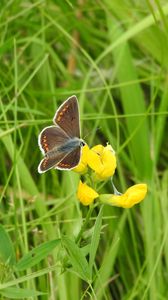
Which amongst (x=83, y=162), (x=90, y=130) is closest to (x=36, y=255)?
(x=83, y=162)

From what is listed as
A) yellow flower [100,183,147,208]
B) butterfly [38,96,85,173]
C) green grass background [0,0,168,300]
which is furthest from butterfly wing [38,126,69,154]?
green grass background [0,0,168,300]

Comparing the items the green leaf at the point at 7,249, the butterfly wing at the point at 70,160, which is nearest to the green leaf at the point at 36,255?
the green leaf at the point at 7,249

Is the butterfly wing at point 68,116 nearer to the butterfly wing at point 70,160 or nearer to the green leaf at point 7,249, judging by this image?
the butterfly wing at point 70,160

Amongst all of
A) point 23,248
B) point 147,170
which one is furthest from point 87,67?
point 23,248

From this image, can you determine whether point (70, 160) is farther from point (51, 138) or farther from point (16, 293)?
point (16, 293)

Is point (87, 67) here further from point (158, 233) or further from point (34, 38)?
point (158, 233)

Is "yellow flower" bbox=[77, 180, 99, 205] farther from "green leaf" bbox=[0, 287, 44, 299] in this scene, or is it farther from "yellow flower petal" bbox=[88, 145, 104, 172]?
"green leaf" bbox=[0, 287, 44, 299]
